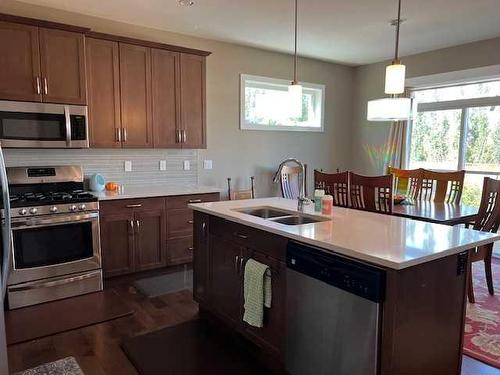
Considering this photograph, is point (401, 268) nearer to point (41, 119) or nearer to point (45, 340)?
point (45, 340)

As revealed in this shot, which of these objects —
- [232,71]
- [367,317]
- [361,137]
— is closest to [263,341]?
[367,317]

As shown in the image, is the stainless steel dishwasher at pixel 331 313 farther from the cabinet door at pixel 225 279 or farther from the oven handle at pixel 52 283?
the oven handle at pixel 52 283

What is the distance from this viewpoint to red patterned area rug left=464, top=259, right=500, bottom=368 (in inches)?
94.2

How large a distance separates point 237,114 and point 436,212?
272cm

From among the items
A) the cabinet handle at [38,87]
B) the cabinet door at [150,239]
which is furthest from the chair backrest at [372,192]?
the cabinet handle at [38,87]

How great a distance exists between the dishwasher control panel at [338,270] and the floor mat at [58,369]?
1.44 m

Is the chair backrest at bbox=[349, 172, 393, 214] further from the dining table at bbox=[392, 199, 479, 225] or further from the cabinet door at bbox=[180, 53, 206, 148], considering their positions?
the cabinet door at bbox=[180, 53, 206, 148]

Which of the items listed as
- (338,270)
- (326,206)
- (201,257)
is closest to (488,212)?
(326,206)

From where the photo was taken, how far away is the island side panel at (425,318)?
4.93 ft

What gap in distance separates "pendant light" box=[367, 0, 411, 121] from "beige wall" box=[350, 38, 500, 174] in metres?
2.40

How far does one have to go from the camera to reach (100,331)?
2.64 m

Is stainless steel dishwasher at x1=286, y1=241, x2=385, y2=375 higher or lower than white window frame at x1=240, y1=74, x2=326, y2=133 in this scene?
lower

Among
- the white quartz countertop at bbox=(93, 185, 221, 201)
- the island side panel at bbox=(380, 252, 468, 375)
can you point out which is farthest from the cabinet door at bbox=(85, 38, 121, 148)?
the island side panel at bbox=(380, 252, 468, 375)

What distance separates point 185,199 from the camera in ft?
12.7
